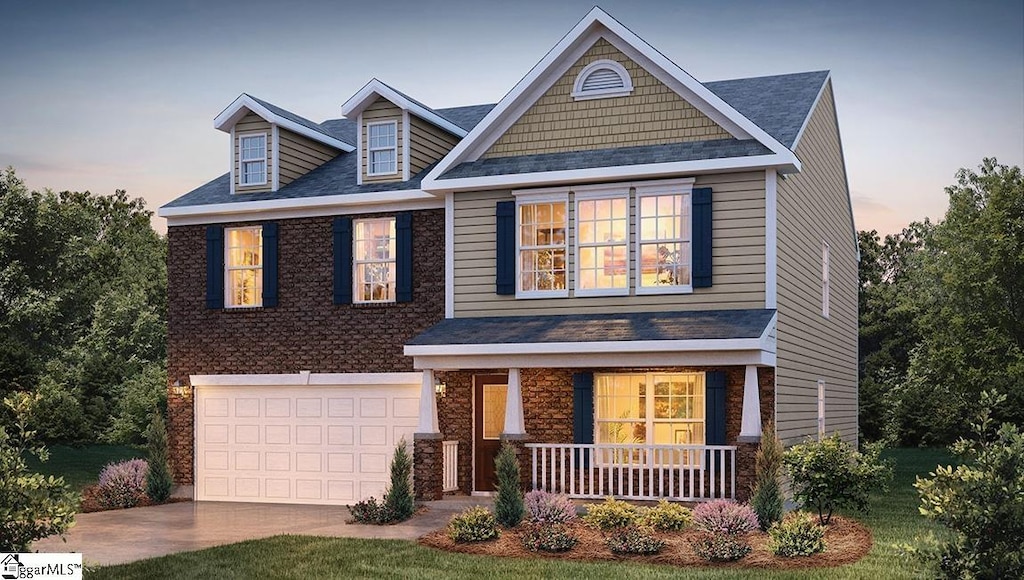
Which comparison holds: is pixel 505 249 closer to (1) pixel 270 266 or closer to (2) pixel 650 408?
(2) pixel 650 408

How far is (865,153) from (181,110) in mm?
18396

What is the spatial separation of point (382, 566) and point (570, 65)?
381 inches

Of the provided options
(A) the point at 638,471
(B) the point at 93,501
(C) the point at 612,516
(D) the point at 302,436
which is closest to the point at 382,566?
(C) the point at 612,516

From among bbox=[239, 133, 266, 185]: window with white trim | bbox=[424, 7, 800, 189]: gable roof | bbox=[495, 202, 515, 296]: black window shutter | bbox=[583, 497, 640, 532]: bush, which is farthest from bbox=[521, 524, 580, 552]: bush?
bbox=[239, 133, 266, 185]: window with white trim

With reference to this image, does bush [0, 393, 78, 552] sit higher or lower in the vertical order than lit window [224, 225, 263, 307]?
lower

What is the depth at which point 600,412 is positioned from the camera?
64.4ft

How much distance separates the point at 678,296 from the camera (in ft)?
62.8

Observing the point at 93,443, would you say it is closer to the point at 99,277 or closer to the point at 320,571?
the point at 99,277

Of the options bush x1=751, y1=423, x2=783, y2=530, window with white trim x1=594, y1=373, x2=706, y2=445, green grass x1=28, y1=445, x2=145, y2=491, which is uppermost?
window with white trim x1=594, y1=373, x2=706, y2=445

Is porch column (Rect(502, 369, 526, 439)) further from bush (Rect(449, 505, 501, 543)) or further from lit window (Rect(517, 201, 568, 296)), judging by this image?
bush (Rect(449, 505, 501, 543))

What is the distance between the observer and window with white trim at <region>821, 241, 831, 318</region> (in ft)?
75.9

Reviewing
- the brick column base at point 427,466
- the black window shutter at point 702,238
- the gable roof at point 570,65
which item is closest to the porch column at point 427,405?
the brick column base at point 427,466

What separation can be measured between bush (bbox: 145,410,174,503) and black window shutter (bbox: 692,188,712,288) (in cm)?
1009

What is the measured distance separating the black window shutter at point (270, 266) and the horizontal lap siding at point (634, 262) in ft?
12.4
